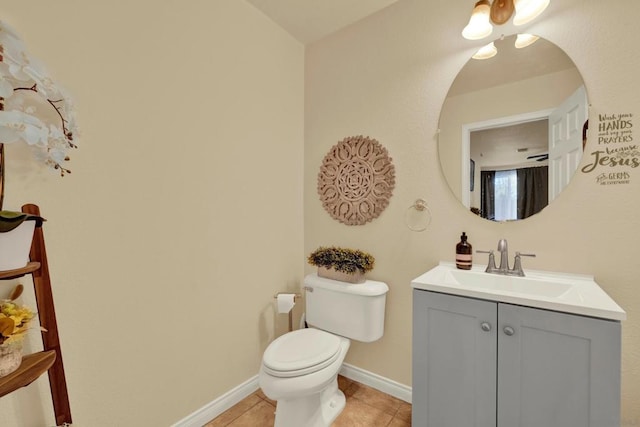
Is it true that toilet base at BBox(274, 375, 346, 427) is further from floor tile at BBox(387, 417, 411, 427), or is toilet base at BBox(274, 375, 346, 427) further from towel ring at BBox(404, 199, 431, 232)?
towel ring at BBox(404, 199, 431, 232)

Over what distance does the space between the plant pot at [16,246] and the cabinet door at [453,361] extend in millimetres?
1388

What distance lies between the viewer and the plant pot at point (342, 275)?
1.78 meters

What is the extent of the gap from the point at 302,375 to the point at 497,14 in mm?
2006

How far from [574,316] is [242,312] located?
1.61m

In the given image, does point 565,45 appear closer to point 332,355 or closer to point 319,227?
point 319,227

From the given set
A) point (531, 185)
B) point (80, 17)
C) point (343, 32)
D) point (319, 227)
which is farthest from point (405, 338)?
point (80, 17)

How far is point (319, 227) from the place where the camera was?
2.19 metres

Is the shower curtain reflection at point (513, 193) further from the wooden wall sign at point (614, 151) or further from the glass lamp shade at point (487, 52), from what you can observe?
the glass lamp shade at point (487, 52)

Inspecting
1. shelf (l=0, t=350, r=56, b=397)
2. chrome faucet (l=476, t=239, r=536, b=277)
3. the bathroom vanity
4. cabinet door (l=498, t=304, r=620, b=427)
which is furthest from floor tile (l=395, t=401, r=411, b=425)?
shelf (l=0, t=350, r=56, b=397)

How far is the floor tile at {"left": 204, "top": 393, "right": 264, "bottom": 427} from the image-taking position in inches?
63.2

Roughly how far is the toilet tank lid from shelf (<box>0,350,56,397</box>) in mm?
1254

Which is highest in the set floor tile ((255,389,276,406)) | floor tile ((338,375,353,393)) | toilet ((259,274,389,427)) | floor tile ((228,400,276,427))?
toilet ((259,274,389,427))

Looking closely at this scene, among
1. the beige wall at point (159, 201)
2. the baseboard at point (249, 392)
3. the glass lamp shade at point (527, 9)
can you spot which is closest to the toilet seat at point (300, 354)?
the beige wall at point (159, 201)

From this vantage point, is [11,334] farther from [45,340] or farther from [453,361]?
[453,361]
